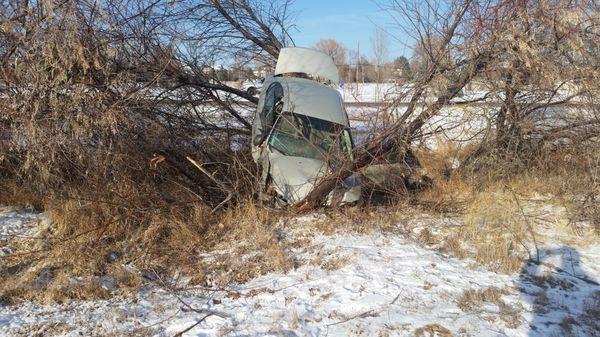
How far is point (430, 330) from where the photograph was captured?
3.57 m

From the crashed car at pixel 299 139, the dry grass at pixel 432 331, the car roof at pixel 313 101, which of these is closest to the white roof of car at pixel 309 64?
the crashed car at pixel 299 139

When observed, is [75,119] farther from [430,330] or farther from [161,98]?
[430,330]

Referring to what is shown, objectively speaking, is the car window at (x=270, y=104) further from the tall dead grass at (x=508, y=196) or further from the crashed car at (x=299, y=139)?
the tall dead grass at (x=508, y=196)

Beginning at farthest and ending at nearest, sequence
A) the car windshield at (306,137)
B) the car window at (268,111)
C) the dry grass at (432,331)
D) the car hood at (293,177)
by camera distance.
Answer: the car window at (268,111)
the car windshield at (306,137)
the car hood at (293,177)
the dry grass at (432,331)

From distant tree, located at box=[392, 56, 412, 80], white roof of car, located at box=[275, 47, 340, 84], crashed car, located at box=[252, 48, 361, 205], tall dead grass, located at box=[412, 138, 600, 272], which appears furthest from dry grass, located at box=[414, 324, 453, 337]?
white roof of car, located at box=[275, 47, 340, 84]

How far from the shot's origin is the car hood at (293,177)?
5.85m

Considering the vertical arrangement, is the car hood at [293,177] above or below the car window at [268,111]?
below

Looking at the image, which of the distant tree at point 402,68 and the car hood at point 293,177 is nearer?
the car hood at point 293,177

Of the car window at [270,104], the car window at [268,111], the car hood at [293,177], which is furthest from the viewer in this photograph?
the car window at [270,104]

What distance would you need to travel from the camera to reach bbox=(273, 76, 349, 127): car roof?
258 inches

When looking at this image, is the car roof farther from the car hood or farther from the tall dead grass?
the tall dead grass

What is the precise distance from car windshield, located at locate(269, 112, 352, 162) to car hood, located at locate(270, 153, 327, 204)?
0.19m

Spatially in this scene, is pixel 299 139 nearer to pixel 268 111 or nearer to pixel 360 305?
pixel 268 111

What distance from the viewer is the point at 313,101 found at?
6.73 meters
